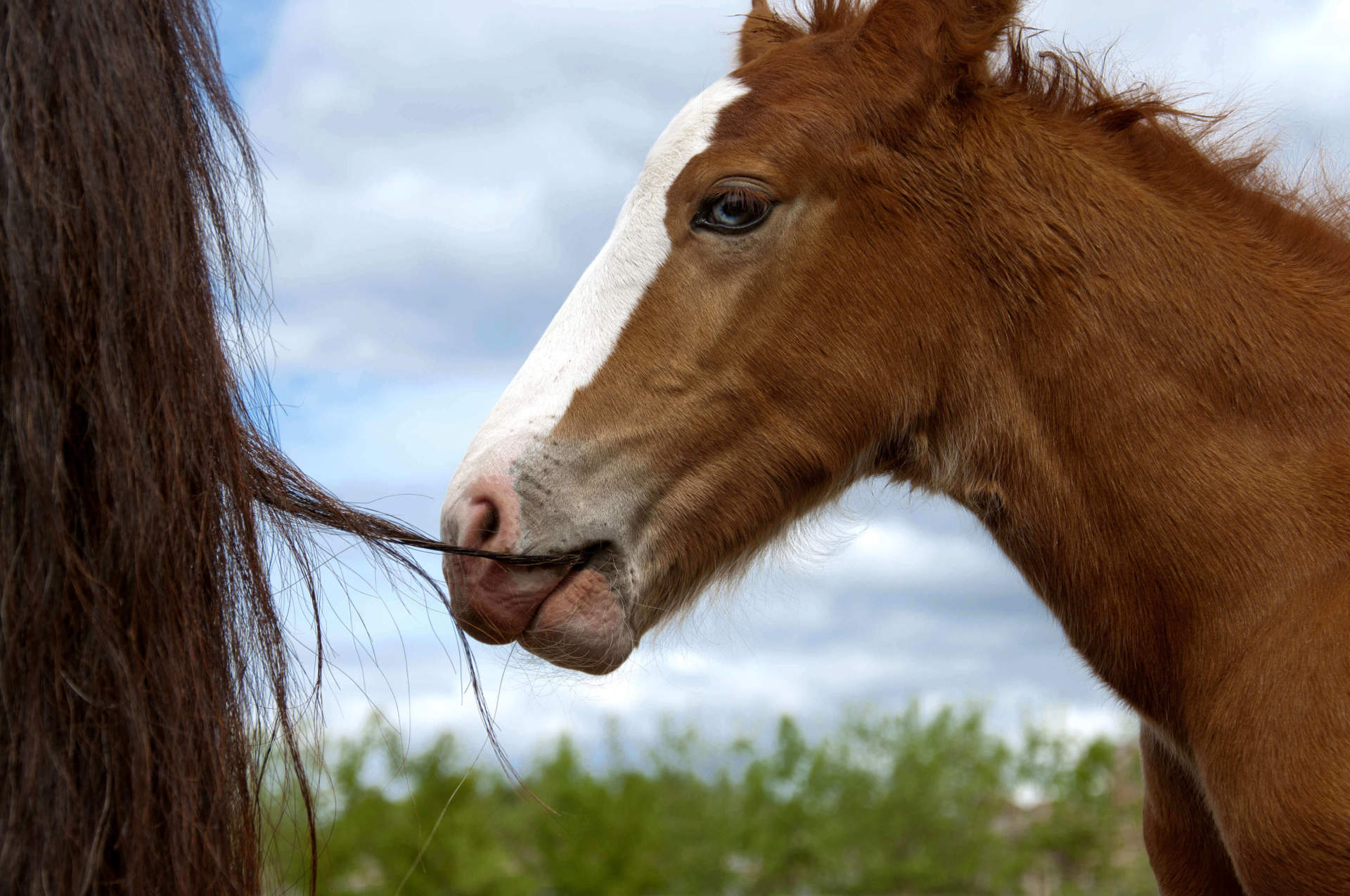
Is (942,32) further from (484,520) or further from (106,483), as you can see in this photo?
(106,483)

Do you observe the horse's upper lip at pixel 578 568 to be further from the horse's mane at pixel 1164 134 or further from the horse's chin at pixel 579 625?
the horse's mane at pixel 1164 134

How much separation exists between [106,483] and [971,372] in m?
1.89

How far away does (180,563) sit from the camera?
4.88ft

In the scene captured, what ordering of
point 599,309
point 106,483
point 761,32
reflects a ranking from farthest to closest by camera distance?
point 761,32 → point 599,309 → point 106,483

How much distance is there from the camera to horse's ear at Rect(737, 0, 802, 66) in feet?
9.98

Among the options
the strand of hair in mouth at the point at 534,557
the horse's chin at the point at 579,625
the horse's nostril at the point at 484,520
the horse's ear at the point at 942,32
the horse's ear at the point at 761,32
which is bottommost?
the horse's chin at the point at 579,625

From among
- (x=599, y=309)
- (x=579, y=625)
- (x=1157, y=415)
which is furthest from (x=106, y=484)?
(x=1157, y=415)

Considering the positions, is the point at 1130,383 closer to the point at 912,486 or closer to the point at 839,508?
the point at 912,486

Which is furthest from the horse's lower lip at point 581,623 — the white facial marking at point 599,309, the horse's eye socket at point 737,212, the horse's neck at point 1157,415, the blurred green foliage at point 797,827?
the blurred green foliage at point 797,827

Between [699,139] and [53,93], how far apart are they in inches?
59.5

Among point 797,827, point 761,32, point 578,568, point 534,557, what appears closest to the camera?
point 534,557

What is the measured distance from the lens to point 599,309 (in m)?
2.55

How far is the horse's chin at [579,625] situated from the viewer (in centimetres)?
238

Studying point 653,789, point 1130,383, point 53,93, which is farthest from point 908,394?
point 653,789
